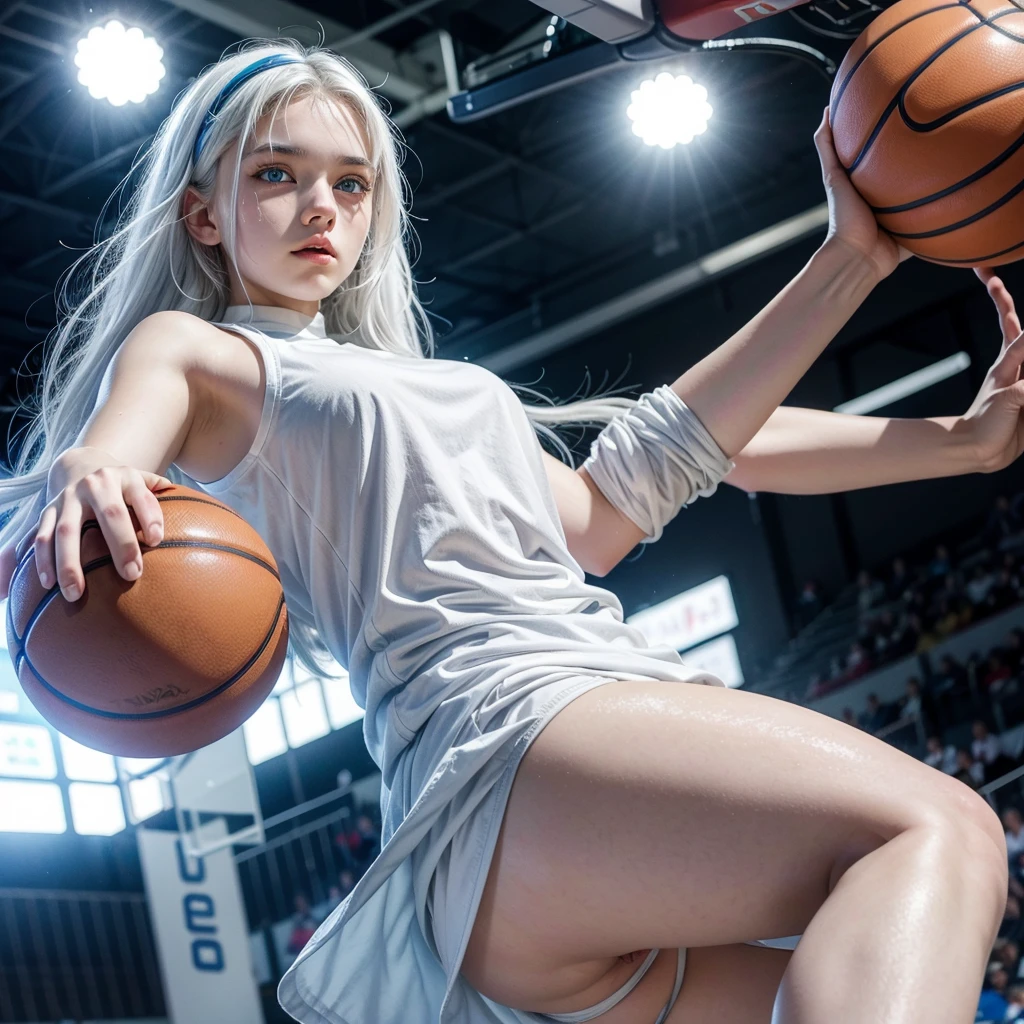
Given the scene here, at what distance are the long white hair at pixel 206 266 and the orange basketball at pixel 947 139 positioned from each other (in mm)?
496

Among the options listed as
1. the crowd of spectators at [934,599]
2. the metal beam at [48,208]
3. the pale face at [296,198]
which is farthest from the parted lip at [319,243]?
the crowd of spectators at [934,599]

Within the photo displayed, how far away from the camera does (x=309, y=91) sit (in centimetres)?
145

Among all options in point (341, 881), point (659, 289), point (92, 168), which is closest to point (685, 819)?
point (92, 168)

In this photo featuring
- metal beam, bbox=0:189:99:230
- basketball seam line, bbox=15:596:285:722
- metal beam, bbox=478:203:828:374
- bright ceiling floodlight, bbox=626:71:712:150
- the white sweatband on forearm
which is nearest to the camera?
basketball seam line, bbox=15:596:285:722

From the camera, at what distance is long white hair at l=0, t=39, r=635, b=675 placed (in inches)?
56.0

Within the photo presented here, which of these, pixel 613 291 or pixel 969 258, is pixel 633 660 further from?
pixel 613 291

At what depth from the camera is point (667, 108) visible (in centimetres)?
603

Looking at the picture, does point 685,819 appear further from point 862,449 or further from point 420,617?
point 862,449

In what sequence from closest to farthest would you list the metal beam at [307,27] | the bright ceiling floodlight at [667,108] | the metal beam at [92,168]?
the bright ceiling floodlight at [667,108] → the metal beam at [307,27] → the metal beam at [92,168]

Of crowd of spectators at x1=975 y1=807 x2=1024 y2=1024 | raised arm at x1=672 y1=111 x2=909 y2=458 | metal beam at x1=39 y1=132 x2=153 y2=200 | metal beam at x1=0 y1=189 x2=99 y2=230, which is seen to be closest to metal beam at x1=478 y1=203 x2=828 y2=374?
metal beam at x1=0 y1=189 x2=99 y2=230

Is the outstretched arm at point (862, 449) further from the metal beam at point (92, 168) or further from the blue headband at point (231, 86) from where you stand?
the metal beam at point (92, 168)

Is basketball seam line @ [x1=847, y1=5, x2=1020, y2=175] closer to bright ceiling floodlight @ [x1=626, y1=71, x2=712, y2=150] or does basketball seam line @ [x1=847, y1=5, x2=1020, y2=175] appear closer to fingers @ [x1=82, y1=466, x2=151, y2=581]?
fingers @ [x1=82, y1=466, x2=151, y2=581]

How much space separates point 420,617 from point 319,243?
480 millimetres

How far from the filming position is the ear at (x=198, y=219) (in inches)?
58.5
